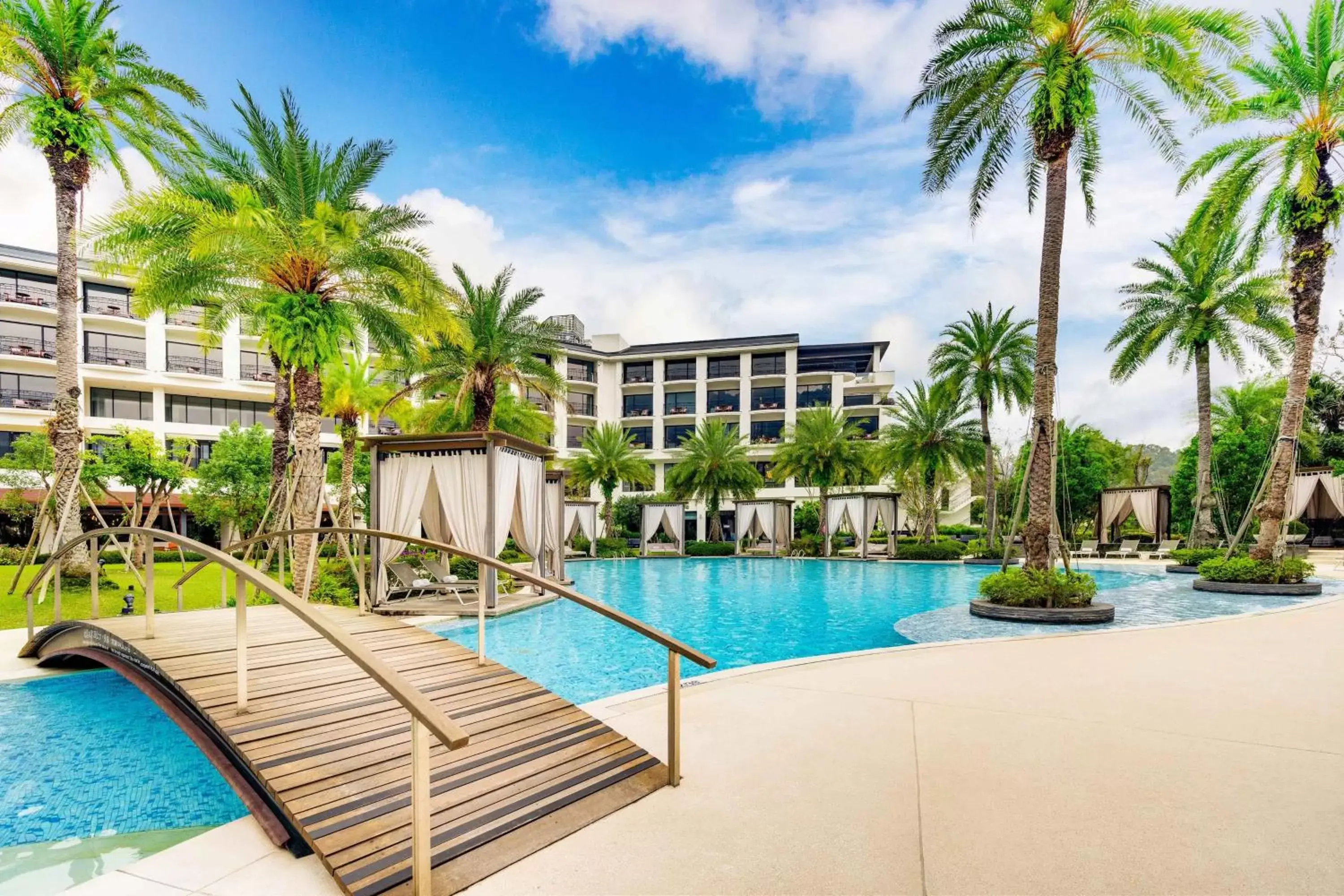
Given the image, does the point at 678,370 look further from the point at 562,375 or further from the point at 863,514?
the point at 863,514

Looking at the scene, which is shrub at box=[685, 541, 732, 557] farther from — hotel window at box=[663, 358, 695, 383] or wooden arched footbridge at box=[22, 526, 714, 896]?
wooden arched footbridge at box=[22, 526, 714, 896]

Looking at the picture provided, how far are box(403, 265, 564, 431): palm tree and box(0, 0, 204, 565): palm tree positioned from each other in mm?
8107

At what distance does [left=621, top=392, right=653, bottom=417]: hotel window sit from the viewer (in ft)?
Result: 175

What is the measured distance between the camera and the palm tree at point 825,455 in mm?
33219

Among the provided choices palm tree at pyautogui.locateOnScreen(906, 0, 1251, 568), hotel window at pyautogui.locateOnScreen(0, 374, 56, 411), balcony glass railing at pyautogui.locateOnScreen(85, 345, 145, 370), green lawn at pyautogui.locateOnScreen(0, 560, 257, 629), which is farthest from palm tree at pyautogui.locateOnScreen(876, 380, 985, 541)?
hotel window at pyautogui.locateOnScreen(0, 374, 56, 411)

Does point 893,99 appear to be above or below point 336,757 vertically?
above

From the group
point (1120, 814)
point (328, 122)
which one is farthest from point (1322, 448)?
point (328, 122)

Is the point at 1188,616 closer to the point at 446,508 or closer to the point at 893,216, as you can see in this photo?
the point at 893,216

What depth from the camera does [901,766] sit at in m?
4.79

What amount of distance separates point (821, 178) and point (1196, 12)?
34.1 ft

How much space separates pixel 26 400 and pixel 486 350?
30.8 metres

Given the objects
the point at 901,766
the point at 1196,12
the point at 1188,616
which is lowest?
the point at 1188,616

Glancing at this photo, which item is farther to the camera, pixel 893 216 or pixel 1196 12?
pixel 893 216

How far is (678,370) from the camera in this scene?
175 ft
